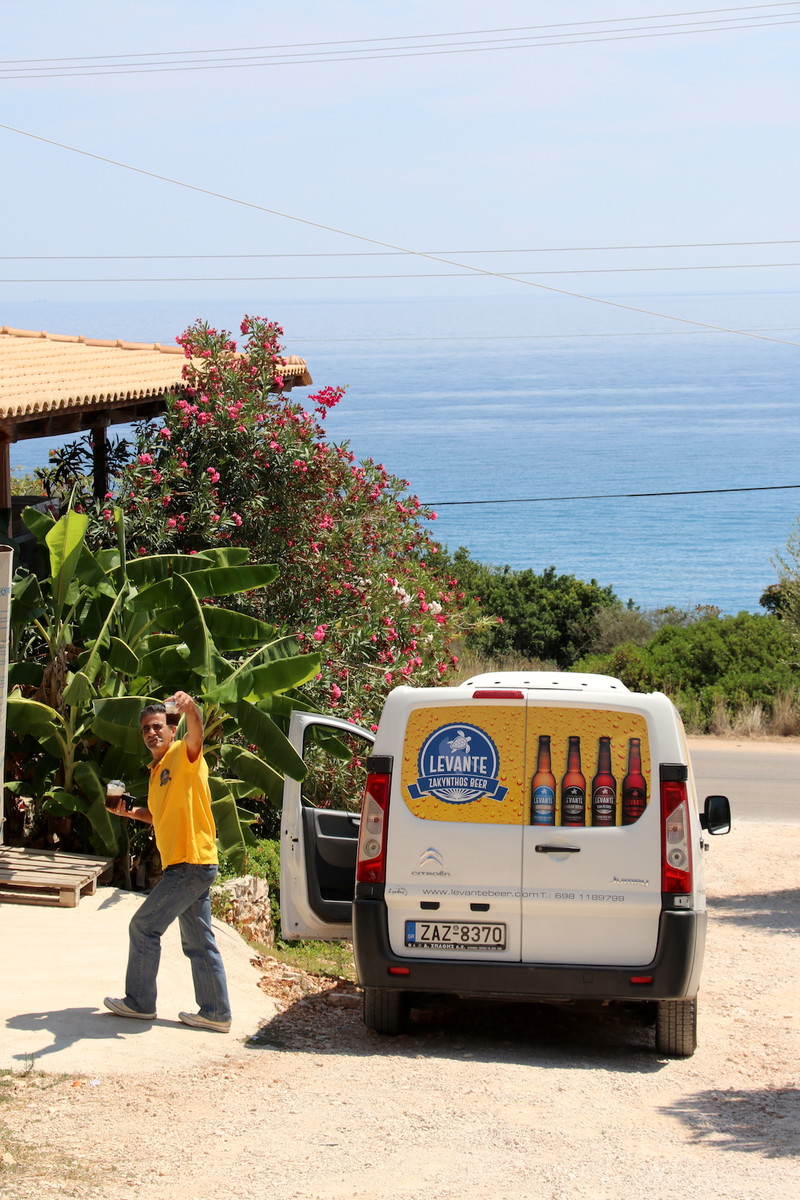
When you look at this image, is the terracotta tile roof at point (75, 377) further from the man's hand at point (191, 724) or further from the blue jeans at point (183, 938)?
the blue jeans at point (183, 938)

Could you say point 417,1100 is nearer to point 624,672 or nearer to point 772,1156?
point 772,1156

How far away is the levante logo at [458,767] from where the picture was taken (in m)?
6.71

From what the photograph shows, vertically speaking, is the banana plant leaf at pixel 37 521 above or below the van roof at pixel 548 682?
above

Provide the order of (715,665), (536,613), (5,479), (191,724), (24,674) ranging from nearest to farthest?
(191,724), (24,674), (5,479), (715,665), (536,613)

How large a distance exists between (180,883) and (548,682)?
2.16 meters

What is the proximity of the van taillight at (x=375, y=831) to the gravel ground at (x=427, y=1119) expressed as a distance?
0.90 meters

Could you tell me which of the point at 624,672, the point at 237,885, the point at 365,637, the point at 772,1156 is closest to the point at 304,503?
the point at 365,637

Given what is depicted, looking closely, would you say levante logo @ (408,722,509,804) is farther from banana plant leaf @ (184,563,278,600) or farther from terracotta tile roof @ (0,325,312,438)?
Answer: terracotta tile roof @ (0,325,312,438)

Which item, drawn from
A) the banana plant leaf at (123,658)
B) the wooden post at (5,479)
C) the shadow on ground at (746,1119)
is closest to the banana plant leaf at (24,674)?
the banana plant leaf at (123,658)

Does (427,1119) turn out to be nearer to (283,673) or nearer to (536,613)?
(283,673)

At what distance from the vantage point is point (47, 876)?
8.91m

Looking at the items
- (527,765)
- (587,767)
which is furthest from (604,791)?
(527,765)

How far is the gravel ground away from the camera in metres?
4.82

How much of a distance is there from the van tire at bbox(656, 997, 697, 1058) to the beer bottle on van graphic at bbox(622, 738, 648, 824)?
40.3 inches
